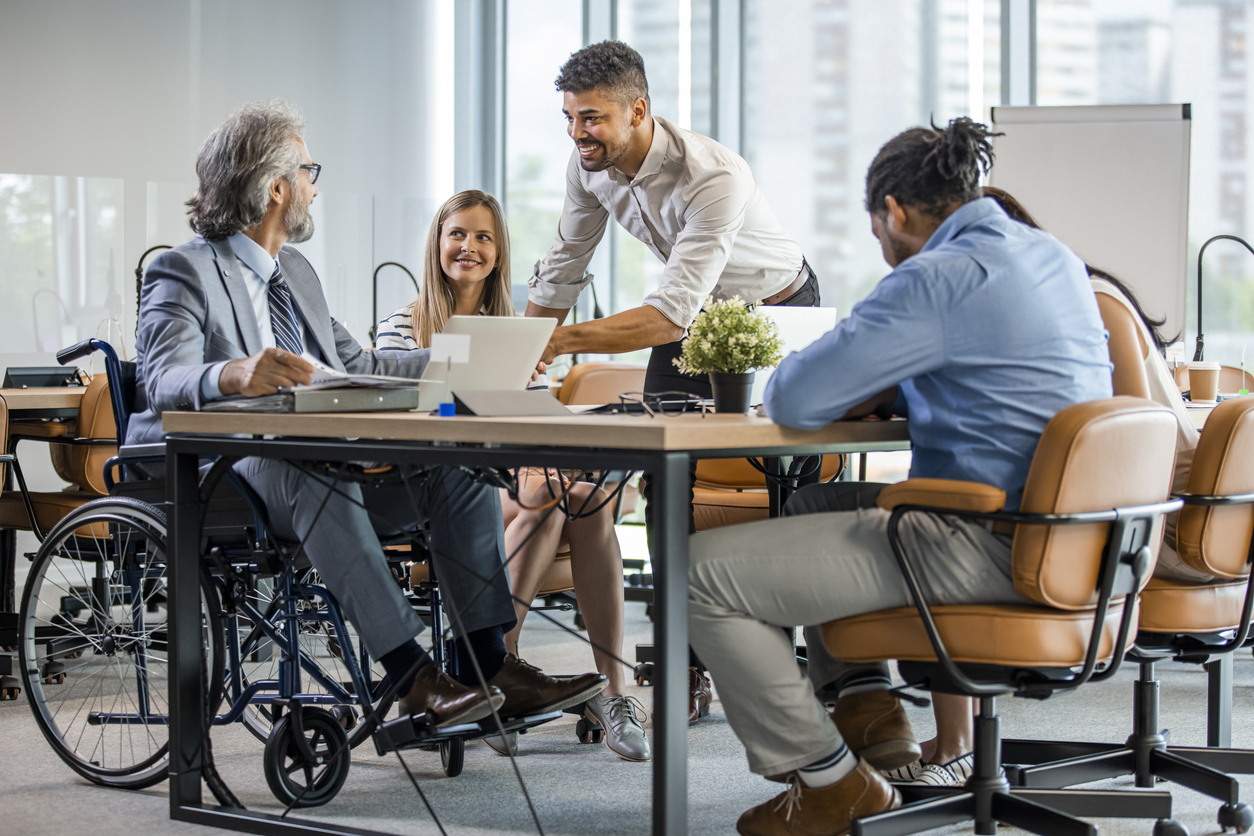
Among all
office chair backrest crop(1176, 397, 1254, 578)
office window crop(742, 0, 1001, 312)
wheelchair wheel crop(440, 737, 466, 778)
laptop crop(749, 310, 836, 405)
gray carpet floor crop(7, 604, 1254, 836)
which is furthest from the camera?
office window crop(742, 0, 1001, 312)

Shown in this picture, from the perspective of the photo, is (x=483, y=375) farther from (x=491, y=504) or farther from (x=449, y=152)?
(x=449, y=152)

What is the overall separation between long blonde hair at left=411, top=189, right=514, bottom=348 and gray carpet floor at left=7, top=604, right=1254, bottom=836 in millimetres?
991

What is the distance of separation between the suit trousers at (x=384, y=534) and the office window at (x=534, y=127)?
481 cm

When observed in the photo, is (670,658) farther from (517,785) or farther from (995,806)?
(517,785)

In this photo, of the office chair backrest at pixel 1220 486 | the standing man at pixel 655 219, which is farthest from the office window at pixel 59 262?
the office chair backrest at pixel 1220 486

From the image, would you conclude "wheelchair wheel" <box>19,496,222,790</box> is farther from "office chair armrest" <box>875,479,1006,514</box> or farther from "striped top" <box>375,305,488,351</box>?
"office chair armrest" <box>875,479,1006,514</box>

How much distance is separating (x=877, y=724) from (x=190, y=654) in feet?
3.82

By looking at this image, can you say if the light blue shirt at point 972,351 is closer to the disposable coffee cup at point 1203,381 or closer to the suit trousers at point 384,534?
the suit trousers at point 384,534

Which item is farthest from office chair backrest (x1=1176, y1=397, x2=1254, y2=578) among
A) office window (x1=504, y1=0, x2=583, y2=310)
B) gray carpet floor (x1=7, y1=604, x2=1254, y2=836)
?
office window (x1=504, y1=0, x2=583, y2=310)

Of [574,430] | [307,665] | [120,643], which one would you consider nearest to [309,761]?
[307,665]

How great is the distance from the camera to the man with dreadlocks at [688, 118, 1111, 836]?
68.2 inches

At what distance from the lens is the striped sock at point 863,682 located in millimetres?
2102

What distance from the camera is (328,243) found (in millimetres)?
6289

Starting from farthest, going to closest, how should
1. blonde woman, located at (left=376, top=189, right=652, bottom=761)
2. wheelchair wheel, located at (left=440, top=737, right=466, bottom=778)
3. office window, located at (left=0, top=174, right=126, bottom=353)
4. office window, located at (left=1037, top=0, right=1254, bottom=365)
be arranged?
office window, located at (left=1037, top=0, right=1254, bottom=365) → office window, located at (left=0, top=174, right=126, bottom=353) → blonde woman, located at (left=376, top=189, right=652, bottom=761) → wheelchair wheel, located at (left=440, top=737, right=466, bottom=778)
